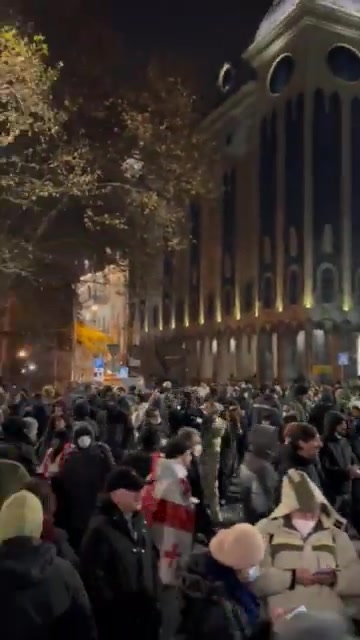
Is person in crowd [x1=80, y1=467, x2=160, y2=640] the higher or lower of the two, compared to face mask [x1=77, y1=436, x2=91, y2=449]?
lower

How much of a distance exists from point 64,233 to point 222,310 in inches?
1757

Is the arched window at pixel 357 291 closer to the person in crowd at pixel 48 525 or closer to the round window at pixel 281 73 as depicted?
the round window at pixel 281 73

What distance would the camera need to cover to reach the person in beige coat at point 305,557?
4.28 meters

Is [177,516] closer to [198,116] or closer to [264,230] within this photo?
[198,116]

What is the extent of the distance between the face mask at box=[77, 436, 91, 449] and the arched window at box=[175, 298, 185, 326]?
215 feet

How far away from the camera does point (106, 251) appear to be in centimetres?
2217

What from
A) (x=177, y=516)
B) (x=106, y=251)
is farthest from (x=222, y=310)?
(x=177, y=516)

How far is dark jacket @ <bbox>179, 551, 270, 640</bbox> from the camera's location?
3.33m

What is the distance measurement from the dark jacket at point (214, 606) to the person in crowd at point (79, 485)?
3354mm

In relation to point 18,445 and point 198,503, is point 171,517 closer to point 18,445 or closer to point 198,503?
point 198,503

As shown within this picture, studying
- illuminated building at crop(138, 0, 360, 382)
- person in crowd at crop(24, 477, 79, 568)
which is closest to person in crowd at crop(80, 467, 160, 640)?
person in crowd at crop(24, 477, 79, 568)

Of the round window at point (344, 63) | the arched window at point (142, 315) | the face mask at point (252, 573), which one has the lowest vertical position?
the face mask at point (252, 573)

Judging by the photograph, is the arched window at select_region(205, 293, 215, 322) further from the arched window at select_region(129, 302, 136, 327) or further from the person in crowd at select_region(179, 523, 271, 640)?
the person in crowd at select_region(179, 523, 271, 640)

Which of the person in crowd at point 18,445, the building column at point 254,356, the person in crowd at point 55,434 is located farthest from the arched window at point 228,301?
the person in crowd at point 18,445
